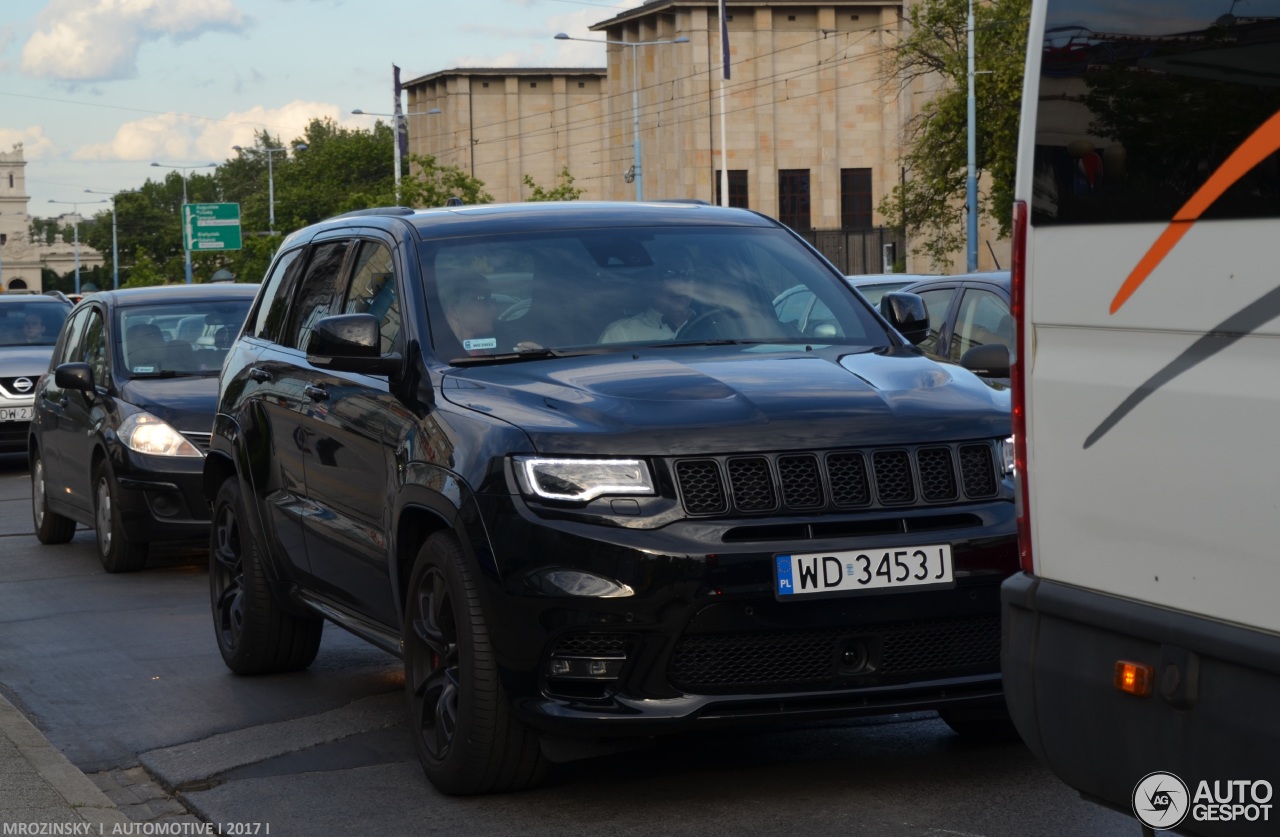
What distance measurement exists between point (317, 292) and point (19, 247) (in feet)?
621

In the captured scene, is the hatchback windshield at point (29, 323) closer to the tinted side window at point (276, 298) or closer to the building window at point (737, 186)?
the tinted side window at point (276, 298)

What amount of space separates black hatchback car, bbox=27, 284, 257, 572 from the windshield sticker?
8981 mm

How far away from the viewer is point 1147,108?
3588 millimetres

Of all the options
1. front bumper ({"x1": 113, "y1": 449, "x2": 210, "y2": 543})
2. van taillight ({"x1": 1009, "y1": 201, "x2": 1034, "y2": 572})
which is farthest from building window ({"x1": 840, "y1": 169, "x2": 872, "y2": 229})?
van taillight ({"x1": 1009, "y1": 201, "x2": 1034, "y2": 572})

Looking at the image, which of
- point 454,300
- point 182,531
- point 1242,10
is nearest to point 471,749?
point 454,300

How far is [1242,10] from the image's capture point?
3.32 meters

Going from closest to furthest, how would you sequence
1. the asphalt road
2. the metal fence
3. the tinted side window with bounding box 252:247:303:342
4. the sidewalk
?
the asphalt road, the sidewalk, the tinted side window with bounding box 252:247:303:342, the metal fence

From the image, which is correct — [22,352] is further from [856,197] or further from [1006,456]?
[856,197]

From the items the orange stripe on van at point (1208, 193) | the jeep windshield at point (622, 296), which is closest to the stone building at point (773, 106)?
the jeep windshield at point (622, 296)

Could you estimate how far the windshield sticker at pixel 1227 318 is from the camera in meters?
3.28

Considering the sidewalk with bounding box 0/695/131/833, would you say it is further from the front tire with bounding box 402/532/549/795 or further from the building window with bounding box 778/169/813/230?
the building window with bounding box 778/169/813/230

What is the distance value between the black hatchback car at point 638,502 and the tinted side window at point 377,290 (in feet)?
0.10

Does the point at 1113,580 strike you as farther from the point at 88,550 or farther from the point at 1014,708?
the point at 88,550

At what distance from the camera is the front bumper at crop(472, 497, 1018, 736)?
5.21 meters
